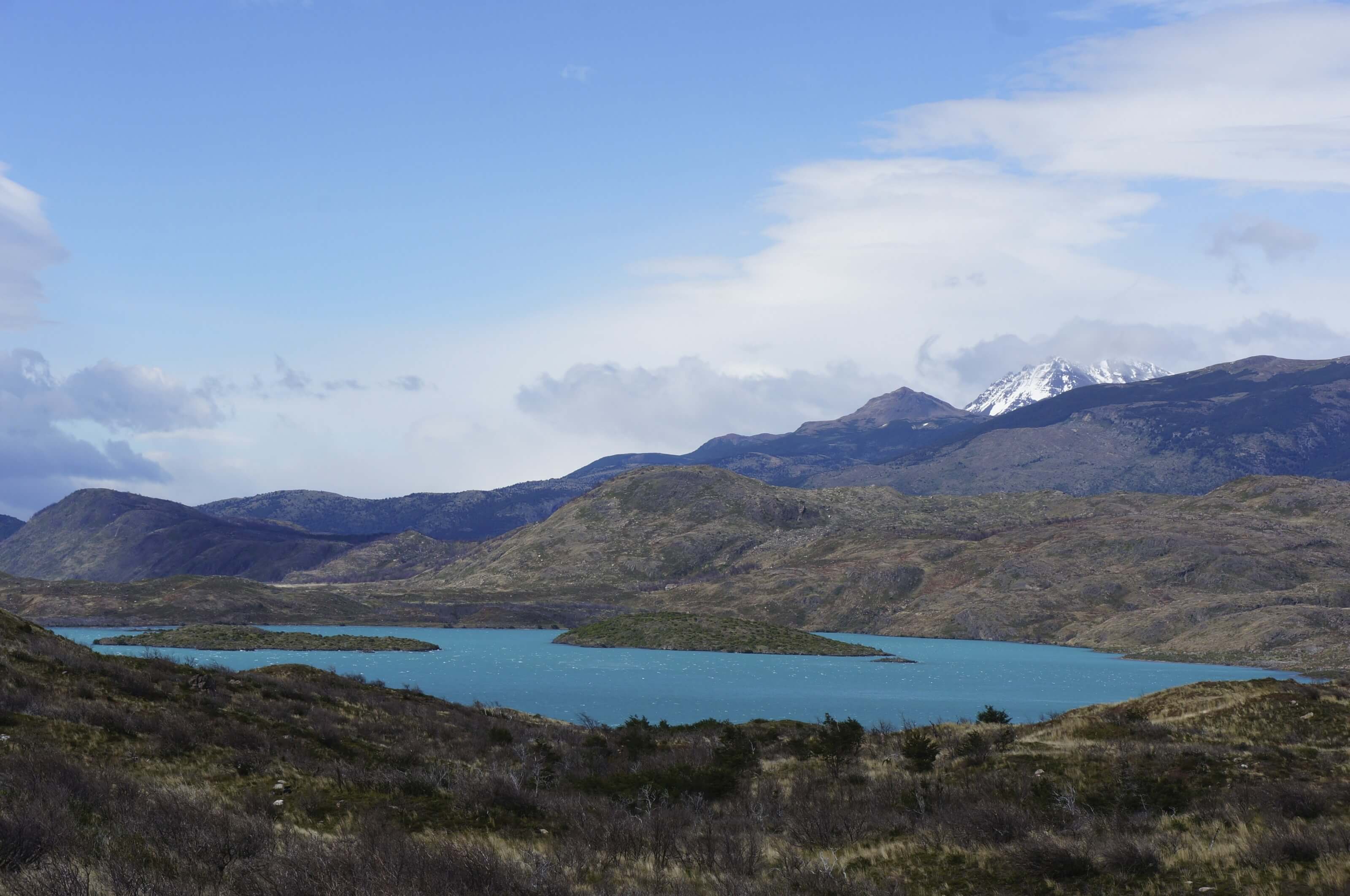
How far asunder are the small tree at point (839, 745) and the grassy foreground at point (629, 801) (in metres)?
0.15

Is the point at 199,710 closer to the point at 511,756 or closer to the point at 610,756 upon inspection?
the point at 511,756

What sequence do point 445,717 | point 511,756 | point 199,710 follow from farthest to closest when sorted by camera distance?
point 445,717
point 511,756
point 199,710

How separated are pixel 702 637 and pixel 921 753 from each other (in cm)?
13990

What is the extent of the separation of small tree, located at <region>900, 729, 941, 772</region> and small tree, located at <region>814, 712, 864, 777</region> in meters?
1.84

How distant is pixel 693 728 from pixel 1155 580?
168 m

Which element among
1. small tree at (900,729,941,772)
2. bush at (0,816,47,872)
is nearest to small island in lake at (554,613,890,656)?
small tree at (900,729,941,772)

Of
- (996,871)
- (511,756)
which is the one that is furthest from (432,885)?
(511,756)

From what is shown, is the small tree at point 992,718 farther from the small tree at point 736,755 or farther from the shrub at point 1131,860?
the shrub at point 1131,860

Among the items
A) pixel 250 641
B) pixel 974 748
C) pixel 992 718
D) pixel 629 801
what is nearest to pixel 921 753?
pixel 974 748

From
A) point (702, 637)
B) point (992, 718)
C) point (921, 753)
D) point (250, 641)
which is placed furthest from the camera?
point (702, 637)

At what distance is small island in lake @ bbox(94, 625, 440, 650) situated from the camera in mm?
144750

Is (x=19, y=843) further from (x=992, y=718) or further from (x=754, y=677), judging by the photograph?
(x=754, y=677)

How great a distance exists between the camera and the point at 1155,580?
191750 mm

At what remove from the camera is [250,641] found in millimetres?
149500
